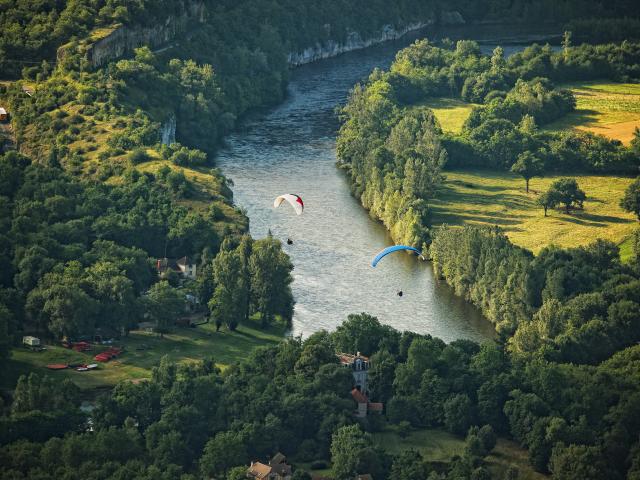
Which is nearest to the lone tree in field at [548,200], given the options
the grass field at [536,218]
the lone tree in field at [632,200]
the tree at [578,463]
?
the grass field at [536,218]

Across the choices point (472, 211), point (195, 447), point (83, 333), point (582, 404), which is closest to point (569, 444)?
point (582, 404)

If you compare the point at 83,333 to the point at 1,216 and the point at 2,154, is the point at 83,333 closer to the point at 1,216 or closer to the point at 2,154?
the point at 1,216

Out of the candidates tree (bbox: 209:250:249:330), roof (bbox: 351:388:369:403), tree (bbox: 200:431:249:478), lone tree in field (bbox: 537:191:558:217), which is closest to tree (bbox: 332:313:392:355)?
roof (bbox: 351:388:369:403)

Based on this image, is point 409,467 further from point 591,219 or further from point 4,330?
point 591,219

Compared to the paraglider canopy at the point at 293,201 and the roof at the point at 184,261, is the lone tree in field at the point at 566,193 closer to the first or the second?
the paraglider canopy at the point at 293,201

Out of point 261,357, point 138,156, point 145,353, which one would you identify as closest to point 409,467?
point 261,357

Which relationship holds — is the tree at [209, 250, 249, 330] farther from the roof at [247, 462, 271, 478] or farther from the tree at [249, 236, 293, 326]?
the roof at [247, 462, 271, 478]
